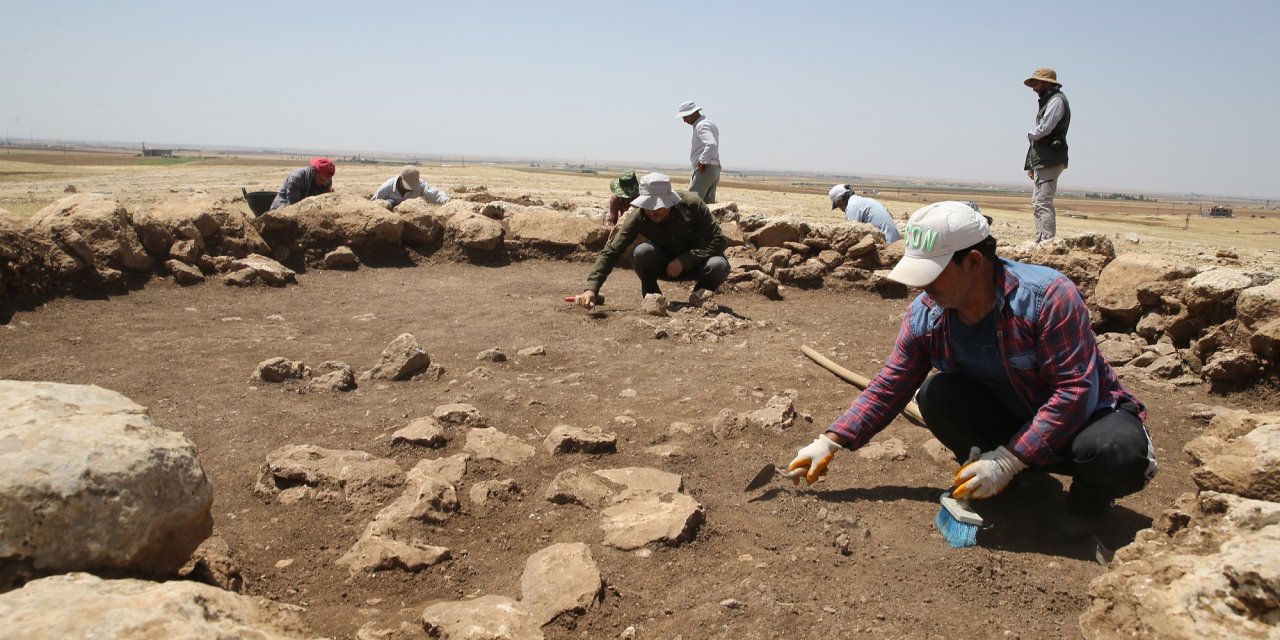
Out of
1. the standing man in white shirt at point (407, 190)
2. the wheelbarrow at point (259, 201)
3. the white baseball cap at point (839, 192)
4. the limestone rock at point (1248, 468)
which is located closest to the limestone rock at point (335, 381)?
the limestone rock at point (1248, 468)

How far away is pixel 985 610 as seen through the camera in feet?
8.61

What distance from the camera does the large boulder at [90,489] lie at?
201 cm

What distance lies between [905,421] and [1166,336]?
2746 mm

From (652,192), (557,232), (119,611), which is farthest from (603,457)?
(557,232)

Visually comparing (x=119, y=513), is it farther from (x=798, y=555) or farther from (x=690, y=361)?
(x=690, y=361)

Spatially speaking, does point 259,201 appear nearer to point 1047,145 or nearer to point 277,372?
point 277,372

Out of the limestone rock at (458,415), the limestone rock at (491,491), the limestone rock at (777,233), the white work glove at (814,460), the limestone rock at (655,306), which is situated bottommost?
the limestone rock at (491,491)

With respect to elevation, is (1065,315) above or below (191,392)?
above

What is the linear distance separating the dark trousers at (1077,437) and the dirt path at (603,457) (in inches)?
8.9

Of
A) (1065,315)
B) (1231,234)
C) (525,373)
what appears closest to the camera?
(1065,315)

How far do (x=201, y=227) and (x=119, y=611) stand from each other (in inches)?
287

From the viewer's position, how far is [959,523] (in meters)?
3.09

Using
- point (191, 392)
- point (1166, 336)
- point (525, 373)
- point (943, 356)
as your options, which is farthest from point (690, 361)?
point (1166, 336)

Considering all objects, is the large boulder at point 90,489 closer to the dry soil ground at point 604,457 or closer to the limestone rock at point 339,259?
the dry soil ground at point 604,457
